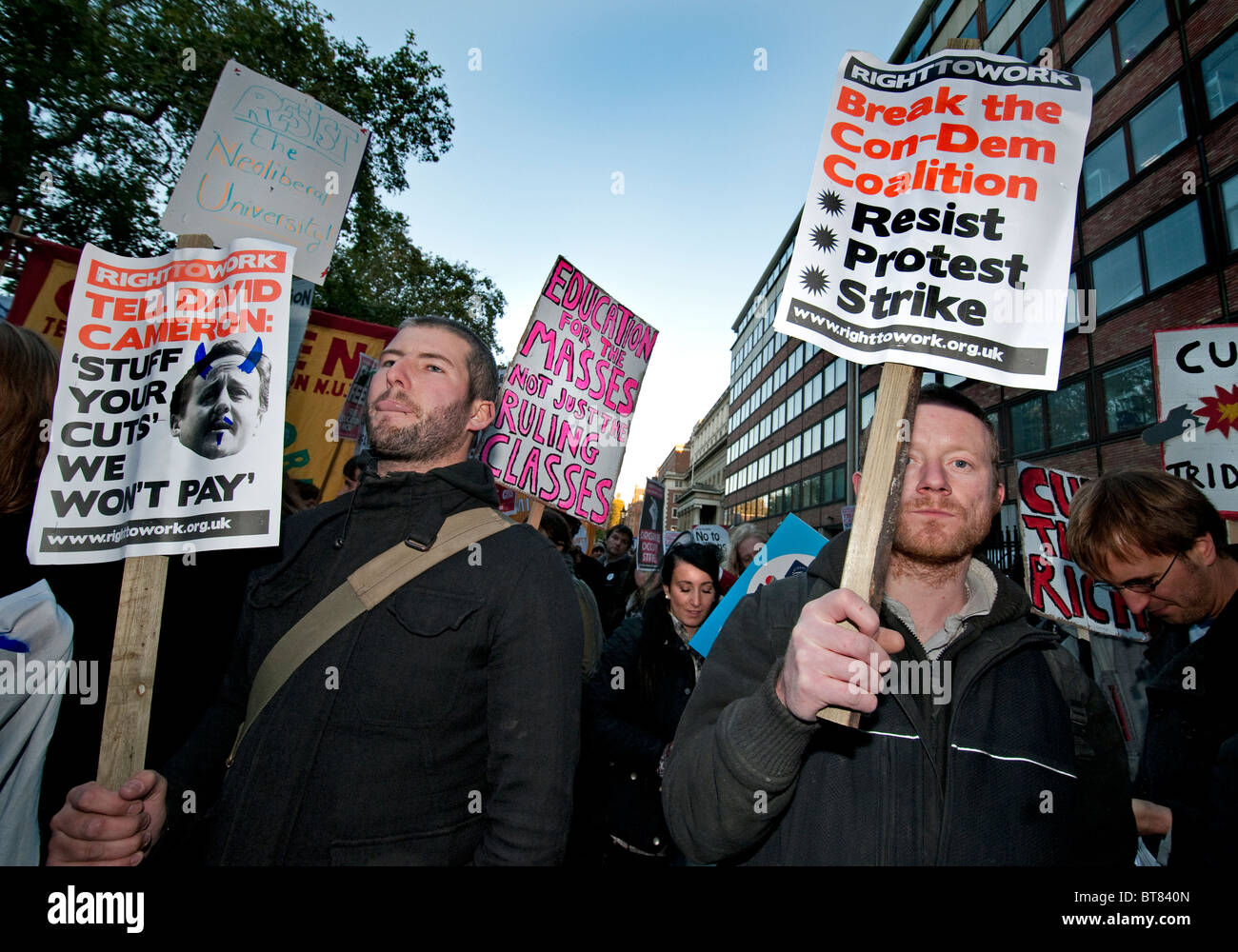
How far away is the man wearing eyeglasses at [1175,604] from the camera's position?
6.61ft

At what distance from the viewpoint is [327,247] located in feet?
9.93

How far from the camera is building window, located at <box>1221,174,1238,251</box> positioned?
1331cm

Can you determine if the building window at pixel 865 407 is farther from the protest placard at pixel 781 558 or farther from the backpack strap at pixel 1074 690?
the backpack strap at pixel 1074 690

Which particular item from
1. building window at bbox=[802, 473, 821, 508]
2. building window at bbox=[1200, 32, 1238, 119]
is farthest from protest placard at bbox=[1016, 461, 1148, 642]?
building window at bbox=[802, 473, 821, 508]

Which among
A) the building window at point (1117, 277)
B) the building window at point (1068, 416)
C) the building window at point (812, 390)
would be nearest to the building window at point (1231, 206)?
the building window at point (1117, 277)

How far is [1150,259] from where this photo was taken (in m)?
15.7

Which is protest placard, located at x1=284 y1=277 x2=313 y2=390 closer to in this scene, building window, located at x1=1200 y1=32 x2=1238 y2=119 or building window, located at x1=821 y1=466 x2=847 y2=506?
building window, located at x1=1200 y1=32 x2=1238 y2=119

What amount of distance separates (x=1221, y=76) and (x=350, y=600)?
20.4m

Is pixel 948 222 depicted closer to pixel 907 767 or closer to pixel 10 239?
pixel 907 767

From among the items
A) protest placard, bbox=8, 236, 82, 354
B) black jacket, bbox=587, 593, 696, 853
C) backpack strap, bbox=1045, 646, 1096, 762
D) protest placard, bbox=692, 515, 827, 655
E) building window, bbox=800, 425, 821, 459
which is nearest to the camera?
backpack strap, bbox=1045, 646, 1096, 762

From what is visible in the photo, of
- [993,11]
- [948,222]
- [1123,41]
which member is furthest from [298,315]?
[993,11]

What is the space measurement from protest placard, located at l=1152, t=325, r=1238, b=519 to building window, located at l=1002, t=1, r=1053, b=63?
20199 millimetres
